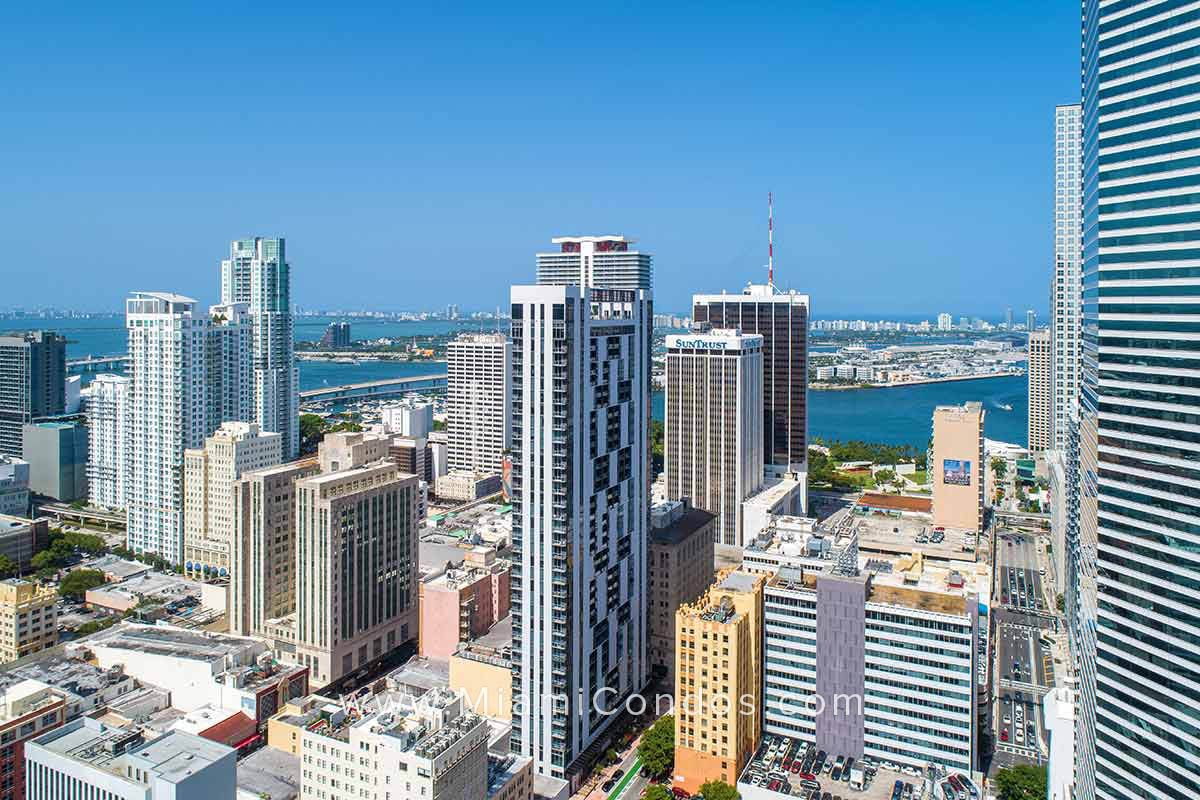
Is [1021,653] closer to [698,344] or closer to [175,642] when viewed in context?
[698,344]

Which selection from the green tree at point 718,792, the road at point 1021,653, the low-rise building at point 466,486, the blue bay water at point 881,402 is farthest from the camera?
the blue bay water at point 881,402

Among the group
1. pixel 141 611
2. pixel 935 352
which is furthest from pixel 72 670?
pixel 935 352

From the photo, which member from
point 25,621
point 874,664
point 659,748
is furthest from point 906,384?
point 25,621

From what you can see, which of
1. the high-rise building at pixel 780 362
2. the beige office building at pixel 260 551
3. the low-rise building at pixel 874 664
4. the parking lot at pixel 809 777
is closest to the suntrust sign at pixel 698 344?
the high-rise building at pixel 780 362

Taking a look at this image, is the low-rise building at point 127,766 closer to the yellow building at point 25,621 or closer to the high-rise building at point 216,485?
the yellow building at point 25,621

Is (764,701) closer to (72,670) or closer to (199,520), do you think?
(72,670)
